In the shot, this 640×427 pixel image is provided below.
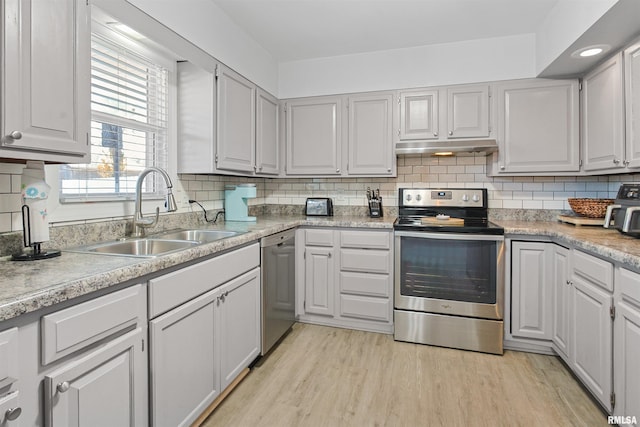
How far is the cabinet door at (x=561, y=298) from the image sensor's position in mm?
2172

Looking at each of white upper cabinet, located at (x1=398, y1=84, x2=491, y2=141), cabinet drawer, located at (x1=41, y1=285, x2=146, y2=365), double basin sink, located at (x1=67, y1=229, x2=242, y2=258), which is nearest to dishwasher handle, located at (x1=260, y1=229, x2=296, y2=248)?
double basin sink, located at (x1=67, y1=229, x2=242, y2=258)

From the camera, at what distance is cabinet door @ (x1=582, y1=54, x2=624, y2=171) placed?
2.19 meters

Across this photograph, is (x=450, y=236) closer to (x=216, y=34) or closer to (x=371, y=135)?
(x=371, y=135)

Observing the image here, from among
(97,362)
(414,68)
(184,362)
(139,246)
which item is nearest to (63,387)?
(97,362)

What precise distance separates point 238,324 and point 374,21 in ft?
7.67

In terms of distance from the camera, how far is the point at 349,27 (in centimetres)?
269

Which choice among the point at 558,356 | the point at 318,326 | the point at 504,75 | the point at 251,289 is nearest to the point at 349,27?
the point at 504,75

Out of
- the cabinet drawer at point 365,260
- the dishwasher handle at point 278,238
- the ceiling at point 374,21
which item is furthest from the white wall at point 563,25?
the dishwasher handle at point 278,238

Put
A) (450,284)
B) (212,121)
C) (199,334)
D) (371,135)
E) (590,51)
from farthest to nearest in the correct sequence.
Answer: (371,135)
(450,284)
(212,121)
(590,51)
(199,334)

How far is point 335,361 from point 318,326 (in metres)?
0.62

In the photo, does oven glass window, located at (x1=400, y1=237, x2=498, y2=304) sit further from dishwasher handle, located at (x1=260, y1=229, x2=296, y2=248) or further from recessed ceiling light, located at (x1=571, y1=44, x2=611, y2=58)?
recessed ceiling light, located at (x1=571, y1=44, x2=611, y2=58)

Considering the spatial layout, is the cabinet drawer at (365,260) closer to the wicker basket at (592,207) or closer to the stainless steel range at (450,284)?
the stainless steel range at (450,284)

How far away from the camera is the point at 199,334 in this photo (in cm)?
163

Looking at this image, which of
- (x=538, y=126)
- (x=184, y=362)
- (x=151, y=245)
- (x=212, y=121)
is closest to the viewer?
(x=184, y=362)
